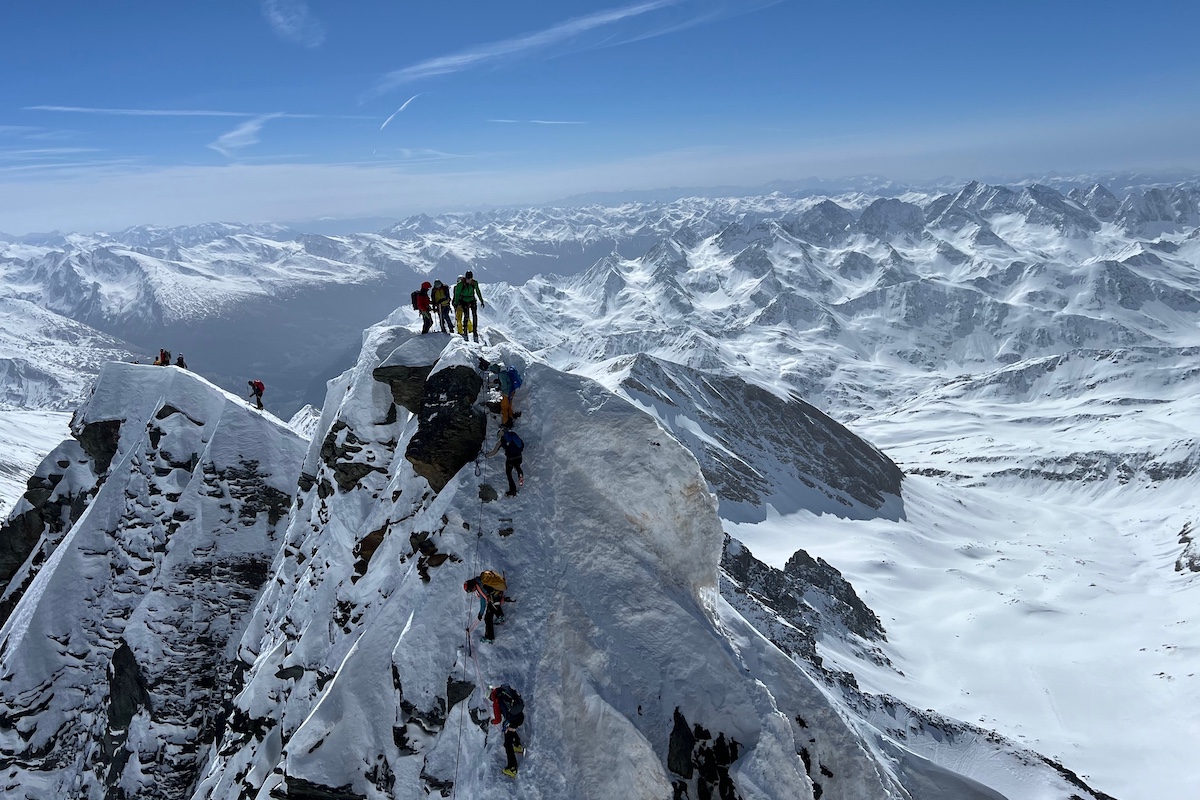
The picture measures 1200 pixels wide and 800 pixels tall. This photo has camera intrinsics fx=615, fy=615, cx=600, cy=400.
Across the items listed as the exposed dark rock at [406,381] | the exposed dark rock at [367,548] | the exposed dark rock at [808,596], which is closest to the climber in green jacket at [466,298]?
the exposed dark rock at [406,381]

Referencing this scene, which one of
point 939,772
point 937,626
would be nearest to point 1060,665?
point 937,626

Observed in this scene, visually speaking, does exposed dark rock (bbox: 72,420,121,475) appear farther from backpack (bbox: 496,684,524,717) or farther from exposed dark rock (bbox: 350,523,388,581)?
backpack (bbox: 496,684,524,717)

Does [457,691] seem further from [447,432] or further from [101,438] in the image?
[101,438]

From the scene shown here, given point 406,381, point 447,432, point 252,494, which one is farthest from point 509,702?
point 252,494

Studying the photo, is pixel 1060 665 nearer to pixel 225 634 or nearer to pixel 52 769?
pixel 225 634

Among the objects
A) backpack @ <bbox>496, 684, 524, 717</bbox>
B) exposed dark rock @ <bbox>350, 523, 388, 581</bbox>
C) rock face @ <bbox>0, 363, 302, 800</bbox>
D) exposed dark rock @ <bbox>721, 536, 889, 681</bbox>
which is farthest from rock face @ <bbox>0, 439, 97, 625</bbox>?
exposed dark rock @ <bbox>721, 536, 889, 681</bbox>

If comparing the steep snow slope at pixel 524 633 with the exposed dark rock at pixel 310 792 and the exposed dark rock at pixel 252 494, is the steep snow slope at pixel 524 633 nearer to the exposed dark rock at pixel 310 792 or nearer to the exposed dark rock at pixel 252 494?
the exposed dark rock at pixel 310 792
